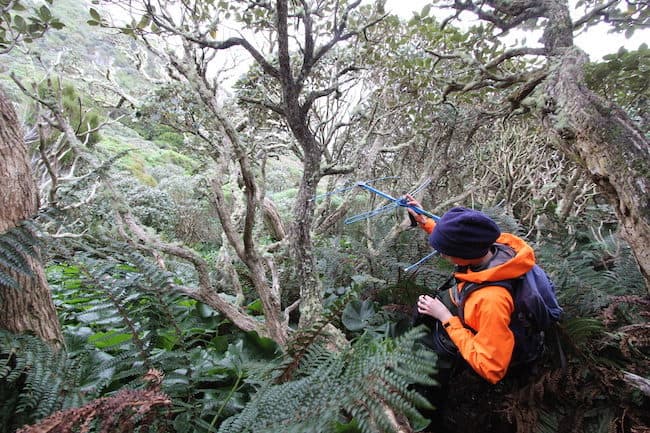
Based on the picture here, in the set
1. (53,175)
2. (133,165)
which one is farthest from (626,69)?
(133,165)

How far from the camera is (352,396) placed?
87 cm

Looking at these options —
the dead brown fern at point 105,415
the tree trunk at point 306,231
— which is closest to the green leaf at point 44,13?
the tree trunk at point 306,231

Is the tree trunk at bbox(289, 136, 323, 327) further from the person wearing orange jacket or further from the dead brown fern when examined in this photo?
the dead brown fern

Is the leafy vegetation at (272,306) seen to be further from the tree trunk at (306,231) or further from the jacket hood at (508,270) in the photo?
the jacket hood at (508,270)

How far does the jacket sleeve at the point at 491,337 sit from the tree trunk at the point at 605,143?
1.76 feet

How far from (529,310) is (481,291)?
0.19m

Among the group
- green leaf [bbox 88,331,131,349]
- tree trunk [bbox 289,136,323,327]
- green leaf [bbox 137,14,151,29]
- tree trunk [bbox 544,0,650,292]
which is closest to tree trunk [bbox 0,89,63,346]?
green leaf [bbox 88,331,131,349]

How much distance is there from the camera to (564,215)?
2.73m

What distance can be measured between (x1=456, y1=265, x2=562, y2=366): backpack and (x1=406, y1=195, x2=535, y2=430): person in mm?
30

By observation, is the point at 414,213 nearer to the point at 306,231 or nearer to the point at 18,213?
the point at 306,231

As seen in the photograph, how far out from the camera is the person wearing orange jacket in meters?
1.34

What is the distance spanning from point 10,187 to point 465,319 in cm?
177

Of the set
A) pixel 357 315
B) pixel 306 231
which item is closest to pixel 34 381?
pixel 306 231

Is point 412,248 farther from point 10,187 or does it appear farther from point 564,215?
point 10,187
